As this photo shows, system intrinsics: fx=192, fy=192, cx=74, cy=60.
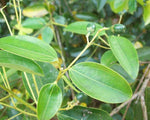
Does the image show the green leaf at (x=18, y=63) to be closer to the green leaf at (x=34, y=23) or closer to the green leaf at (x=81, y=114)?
the green leaf at (x=81, y=114)

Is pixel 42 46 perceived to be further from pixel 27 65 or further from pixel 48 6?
pixel 48 6

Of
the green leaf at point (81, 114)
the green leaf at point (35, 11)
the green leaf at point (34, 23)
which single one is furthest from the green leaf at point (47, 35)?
the green leaf at point (81, 114)

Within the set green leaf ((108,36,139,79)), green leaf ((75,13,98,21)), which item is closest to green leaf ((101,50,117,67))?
green leaf ((108,36,139,79))

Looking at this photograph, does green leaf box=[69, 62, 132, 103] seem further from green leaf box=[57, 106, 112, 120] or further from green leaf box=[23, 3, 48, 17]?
green leaf box=[23, 3, 48, 17]

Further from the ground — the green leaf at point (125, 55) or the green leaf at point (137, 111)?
the green leaf at point (125, 55)

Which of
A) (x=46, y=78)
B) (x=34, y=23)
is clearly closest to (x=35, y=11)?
(x=34, y=23)

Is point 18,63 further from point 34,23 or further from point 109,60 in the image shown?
point 34,23
